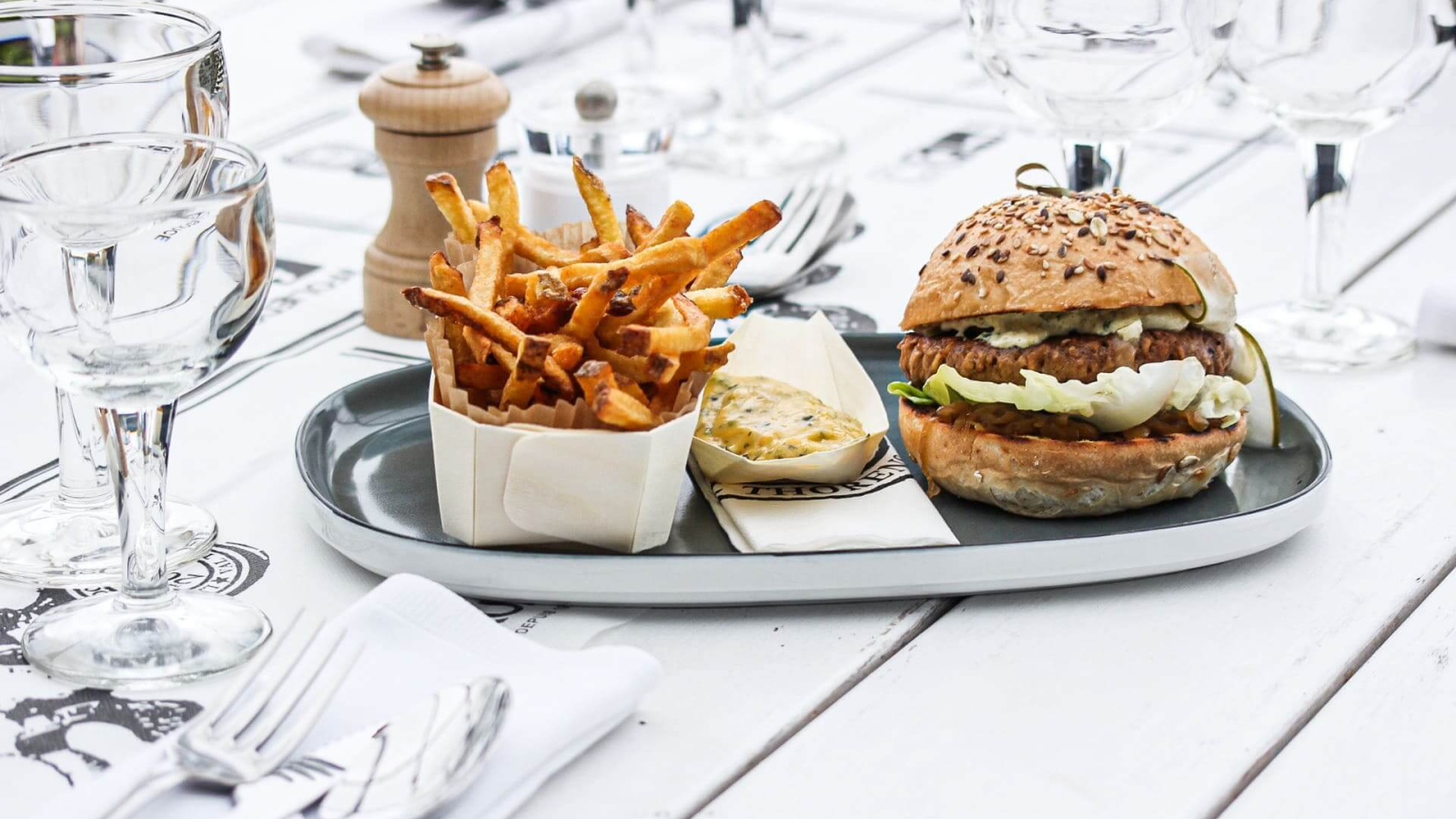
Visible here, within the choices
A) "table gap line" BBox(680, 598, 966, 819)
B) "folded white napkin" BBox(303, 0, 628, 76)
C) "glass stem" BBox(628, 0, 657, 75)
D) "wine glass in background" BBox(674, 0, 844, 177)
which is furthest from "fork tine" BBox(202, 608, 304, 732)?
"glass stem" BBox(628, 0, 657, 75)

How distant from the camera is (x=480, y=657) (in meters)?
1.50

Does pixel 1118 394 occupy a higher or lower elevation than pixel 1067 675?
higher

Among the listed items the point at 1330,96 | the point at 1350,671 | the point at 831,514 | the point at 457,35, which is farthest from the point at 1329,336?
the point at 457,35

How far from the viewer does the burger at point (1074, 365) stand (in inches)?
72.2

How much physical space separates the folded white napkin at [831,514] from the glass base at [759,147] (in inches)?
63.6

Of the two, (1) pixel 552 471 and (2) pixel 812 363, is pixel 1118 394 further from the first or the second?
(1) pixel 552 471

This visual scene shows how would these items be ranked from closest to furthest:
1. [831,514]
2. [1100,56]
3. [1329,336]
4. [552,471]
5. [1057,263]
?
[552,471], [831,514], [1057,263], [1100,56], [1329,336]

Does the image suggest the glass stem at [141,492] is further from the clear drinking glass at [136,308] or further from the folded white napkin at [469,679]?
the folded white napkin at [469,679]

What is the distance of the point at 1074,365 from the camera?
73.7 inches

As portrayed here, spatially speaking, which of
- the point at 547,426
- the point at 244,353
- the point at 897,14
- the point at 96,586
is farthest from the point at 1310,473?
the point at 897,14

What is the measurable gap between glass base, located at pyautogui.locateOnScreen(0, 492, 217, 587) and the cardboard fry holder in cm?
33

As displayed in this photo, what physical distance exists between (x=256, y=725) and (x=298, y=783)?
3.4 inches

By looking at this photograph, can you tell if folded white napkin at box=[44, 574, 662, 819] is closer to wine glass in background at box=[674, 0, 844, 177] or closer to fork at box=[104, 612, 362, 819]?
fork at box=[104, 612, 362, 819]

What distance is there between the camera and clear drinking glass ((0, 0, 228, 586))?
1.67m
